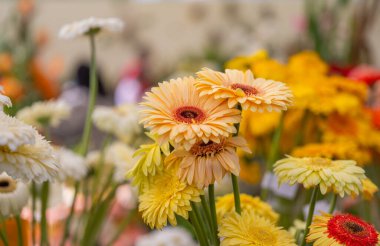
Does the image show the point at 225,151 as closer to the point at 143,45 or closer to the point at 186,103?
the point at 186,103

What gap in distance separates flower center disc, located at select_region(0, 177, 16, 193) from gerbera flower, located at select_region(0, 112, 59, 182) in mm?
123

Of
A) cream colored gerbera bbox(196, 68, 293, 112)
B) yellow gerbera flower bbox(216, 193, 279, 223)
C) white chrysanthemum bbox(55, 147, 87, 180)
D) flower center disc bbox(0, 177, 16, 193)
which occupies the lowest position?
yellow gerbera flower bbox(216, 193, 279, 223)

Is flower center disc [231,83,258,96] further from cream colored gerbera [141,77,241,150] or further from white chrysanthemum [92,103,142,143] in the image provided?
white chrysanthemum [92,103,142,143]

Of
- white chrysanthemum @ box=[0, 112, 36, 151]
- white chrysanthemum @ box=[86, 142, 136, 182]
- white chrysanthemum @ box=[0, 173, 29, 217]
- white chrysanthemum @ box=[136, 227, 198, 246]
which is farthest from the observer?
white chrysanthemum @ box=[136, 227, 198, 246]

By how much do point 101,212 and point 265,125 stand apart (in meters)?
0.23

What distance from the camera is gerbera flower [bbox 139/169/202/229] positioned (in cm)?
33

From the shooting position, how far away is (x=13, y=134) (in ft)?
0.90

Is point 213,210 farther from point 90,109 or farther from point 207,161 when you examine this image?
point 90,109

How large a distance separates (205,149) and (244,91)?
5cm

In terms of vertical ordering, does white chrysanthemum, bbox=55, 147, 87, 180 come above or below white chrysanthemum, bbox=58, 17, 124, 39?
below

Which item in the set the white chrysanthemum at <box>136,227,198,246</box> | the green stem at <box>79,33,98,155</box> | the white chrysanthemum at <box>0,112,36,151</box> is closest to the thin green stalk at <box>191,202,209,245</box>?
the white chrysanthemum at <box>0,112,36,151</box>

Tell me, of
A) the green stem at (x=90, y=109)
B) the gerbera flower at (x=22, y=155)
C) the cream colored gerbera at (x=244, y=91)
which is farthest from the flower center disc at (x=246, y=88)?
the green stem at (x=90, y=109)

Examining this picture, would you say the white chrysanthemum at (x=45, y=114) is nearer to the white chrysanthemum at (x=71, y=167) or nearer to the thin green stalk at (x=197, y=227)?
the white chrysanthemum at (x=71, y=167)

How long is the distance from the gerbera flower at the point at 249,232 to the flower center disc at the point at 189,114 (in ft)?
0.23
